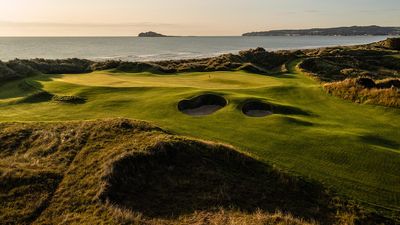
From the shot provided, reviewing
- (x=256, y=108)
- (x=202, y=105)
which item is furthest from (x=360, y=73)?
(x=202, y=105)

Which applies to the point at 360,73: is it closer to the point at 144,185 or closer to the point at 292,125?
the point at 292,125

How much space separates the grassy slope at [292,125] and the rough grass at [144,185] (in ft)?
5.44

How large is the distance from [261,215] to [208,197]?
7.90 ft

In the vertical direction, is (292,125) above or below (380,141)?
above

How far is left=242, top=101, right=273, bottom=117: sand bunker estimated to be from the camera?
26.8 m

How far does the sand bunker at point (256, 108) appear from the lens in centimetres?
2678

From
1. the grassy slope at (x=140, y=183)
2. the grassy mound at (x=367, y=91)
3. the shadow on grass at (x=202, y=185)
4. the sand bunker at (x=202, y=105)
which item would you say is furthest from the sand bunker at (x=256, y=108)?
the shadow on grass at (x=202, y=185)

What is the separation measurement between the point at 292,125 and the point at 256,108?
16.5 feet

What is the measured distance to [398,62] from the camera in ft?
230

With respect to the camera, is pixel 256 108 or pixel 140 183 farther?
pixel 256 108

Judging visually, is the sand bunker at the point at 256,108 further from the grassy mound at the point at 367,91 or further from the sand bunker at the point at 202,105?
the grassy mound at the point at 367,91

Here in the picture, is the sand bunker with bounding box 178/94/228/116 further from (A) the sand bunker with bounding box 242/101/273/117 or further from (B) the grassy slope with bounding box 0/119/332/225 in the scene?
(B) the grassy slope with bounding box 0/119/332/225

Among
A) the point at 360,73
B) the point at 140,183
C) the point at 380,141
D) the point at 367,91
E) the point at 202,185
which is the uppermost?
the point at 367,91

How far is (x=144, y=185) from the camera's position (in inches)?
651
